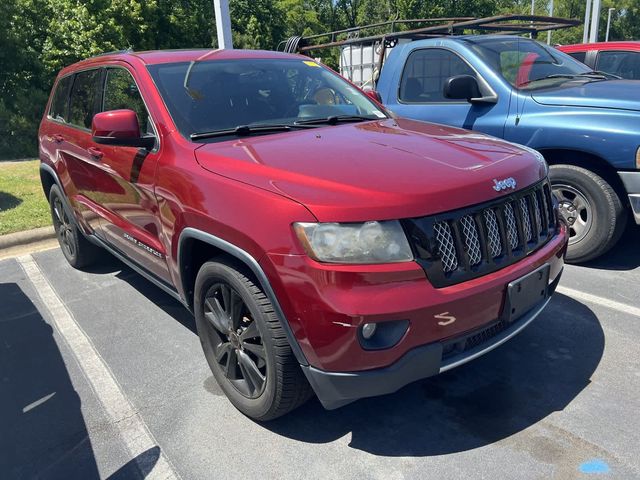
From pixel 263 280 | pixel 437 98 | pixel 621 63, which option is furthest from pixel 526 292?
pixel 621 63

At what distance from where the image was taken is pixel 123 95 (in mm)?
3752

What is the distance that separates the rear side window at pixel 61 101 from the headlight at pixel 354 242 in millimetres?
3565

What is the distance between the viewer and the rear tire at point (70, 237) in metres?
5.08

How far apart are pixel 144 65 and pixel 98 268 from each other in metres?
2.54

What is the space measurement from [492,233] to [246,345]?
128cm

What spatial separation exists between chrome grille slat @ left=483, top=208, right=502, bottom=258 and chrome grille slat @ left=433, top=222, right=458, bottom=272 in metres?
0.23

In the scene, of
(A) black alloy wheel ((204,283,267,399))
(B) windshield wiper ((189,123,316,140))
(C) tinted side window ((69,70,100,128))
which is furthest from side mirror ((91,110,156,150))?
(C) tinted side window ((69,70,100,128))

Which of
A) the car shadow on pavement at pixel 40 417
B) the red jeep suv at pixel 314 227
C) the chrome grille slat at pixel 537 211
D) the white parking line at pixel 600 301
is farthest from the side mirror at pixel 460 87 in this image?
the car shadow on pavement at pixel 40 417

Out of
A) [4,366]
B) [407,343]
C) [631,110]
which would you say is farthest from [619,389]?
[4,366]

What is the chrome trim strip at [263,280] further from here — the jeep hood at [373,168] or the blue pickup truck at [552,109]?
the blue pickup truck at [552,109]

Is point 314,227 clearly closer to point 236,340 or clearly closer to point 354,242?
point 354,242

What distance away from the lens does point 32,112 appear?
12.4 m

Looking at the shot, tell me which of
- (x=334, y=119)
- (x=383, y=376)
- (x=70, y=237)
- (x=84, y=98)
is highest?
(x=84, y=98)

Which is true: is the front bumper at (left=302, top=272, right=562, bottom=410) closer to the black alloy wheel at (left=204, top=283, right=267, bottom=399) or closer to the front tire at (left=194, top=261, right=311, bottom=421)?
the front tire at (left=194, top=261, right=311, bottom=421)
